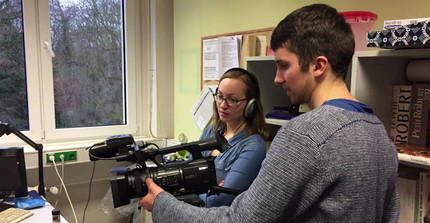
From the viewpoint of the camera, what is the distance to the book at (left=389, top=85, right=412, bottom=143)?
106cm

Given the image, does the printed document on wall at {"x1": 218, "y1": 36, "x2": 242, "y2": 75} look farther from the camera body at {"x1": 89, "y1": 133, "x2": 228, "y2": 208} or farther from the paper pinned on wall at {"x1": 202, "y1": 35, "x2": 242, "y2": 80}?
the camera body at {"x1": 89, "y1": 133, "x2": 228, "y2": 208}

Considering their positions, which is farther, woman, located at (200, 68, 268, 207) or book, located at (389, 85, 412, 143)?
woman, located at (200, 68, 268, 207)

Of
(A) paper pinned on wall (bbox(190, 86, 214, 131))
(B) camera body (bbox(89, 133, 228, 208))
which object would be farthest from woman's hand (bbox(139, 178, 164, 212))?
(A) paper pinned on wall (bbox(190, 86, 214, 131))

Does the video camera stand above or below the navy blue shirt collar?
below

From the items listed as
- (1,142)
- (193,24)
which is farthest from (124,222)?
(193,24)

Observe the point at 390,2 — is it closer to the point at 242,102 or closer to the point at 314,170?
the point at 242,102

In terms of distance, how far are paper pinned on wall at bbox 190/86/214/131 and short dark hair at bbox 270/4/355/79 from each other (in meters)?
1.46

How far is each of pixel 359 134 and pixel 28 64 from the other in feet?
7.51

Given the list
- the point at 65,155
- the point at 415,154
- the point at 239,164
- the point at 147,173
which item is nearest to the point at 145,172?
the point at 147,173

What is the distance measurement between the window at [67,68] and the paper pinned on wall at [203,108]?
68cm

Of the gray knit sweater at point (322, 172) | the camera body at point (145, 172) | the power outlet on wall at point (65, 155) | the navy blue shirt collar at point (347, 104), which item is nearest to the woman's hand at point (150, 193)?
the camera body at point (145, 172)

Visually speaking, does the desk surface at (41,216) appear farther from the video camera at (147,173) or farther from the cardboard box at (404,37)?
the cardboard box at (404,37)

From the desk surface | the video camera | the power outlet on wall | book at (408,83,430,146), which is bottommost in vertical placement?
the desk surface

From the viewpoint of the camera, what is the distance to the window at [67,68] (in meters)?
2.16
